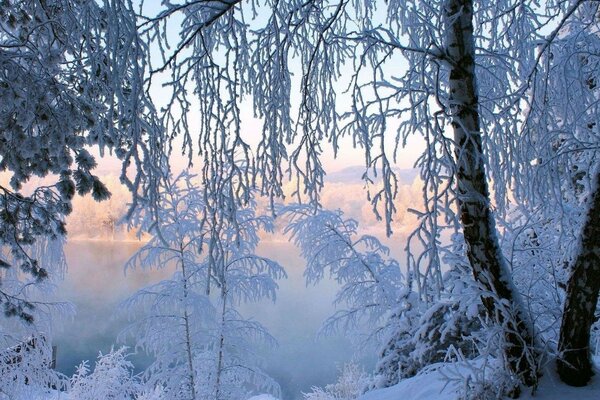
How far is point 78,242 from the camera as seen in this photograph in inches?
1745

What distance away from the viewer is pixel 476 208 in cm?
266

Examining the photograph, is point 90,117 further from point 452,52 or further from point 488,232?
point 488,232

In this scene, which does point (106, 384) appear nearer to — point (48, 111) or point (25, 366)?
point (25, 366)

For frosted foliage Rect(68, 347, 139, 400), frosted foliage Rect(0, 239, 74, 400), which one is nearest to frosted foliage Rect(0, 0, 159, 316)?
frosted foliage Rect(0, 239, 74, 400)

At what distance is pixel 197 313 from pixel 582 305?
4.97m

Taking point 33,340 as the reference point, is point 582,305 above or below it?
above

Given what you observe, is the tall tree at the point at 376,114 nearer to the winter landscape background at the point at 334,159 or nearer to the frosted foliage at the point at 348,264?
the winter landscape background at the point at 334,159

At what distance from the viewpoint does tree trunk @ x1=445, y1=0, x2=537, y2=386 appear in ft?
8.38

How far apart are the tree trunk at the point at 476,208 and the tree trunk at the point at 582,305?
0.21m

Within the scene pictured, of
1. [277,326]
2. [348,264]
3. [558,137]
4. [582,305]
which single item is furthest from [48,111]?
[277,326]

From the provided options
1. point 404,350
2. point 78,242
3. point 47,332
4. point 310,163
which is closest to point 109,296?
point 78,242

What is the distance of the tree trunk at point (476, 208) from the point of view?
8.38 ft

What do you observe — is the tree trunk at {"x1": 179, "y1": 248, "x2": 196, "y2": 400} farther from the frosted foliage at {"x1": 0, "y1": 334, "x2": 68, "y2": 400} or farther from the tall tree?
the tall tree

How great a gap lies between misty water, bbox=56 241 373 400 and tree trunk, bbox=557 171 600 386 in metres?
12.1
